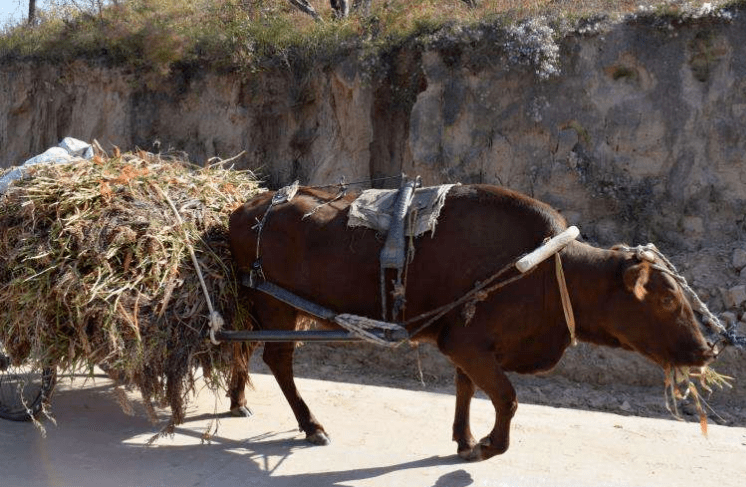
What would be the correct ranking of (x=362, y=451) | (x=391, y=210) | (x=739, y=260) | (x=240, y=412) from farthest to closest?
(x=739, y=260), (x=240, y=412), (x=362, y=451), (x=391, y=210)

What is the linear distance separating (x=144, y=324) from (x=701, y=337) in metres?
3.45

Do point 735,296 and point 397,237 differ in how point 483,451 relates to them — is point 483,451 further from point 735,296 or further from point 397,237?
point 735,296

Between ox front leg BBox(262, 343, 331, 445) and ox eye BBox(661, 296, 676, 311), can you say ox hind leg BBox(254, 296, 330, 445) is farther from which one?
ox eye BBox(661, 296, 676, 311)

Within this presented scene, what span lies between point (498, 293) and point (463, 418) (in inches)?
38.7

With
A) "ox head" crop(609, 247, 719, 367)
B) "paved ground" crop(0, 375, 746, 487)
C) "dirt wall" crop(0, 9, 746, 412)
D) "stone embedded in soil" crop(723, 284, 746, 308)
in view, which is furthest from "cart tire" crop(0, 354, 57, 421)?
"stone embedded in soil" crop(723, 284, 746, 308)

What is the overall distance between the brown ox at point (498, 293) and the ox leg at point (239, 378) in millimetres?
622

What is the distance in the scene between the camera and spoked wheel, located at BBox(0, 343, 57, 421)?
231 inches

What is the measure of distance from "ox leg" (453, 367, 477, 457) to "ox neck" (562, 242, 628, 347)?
876mm

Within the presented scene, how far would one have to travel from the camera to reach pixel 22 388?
5.93m

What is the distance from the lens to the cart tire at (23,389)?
5.89 m

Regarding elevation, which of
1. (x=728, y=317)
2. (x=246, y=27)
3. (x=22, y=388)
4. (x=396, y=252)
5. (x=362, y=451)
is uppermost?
(x=246, y=27)

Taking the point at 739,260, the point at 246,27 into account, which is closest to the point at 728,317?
the point at 739,260

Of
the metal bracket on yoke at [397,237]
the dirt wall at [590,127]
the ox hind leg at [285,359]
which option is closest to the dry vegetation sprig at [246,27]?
the dirt wall at [590,127]

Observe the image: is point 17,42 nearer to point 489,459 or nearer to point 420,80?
point 420,80
